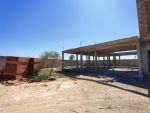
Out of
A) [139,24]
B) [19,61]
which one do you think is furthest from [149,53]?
[19,61]

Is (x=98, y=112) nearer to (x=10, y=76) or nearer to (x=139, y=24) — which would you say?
(x=139, y=24)

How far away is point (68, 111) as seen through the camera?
654 centimetres

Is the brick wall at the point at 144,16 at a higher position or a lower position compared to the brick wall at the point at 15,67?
higher

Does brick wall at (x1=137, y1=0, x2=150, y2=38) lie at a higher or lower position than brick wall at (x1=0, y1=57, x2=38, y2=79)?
higher

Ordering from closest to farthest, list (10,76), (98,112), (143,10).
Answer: (98,112), (143,10), (10,76)

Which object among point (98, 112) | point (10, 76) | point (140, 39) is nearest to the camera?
point (98, 112)

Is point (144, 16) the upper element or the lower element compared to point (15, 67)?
upper

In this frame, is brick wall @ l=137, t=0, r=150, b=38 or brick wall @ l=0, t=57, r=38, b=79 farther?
brick wall @ l=0, t=57, r=38, b=79

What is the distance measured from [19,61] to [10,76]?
214 centimetres

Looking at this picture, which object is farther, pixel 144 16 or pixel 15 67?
pixel 15 67

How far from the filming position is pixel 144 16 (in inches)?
647

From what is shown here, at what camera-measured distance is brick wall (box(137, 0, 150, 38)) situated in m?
16.0

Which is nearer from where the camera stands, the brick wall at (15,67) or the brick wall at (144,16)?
the brick wall at (144,16)

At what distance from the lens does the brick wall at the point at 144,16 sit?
1602 centimetres
